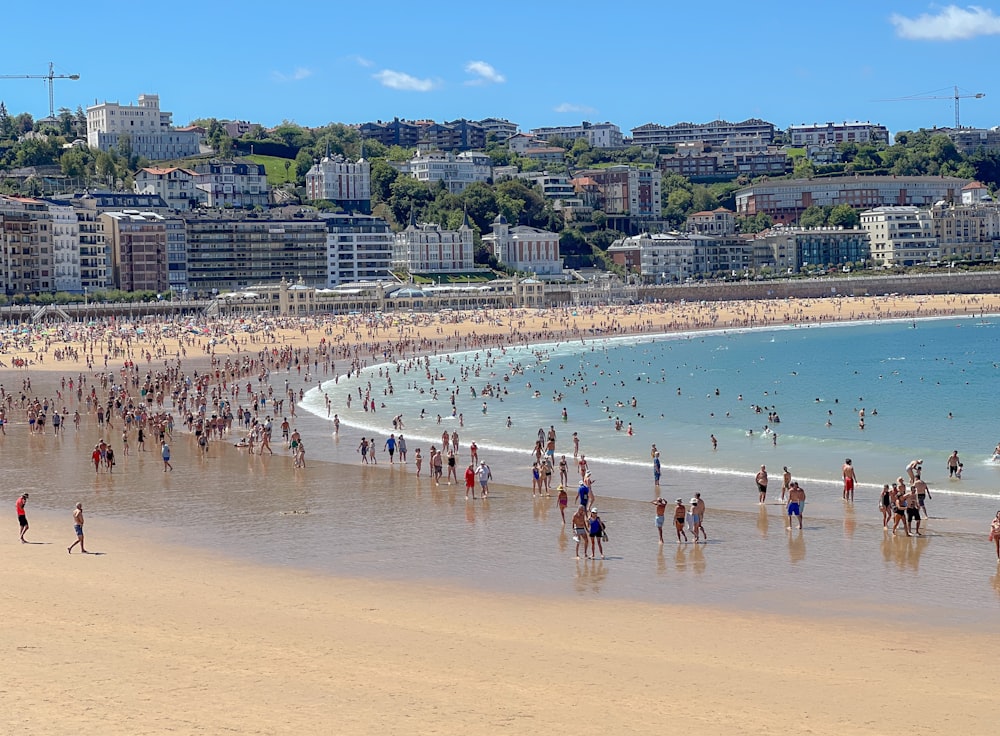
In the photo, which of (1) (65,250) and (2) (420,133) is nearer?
(1) (65,250)

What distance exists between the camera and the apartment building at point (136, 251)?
10581 centimetres

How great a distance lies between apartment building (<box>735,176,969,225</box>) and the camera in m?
157

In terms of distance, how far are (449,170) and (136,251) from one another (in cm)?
5419

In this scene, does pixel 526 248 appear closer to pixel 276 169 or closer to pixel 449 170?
pixel 449 170

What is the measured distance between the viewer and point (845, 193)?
515ft

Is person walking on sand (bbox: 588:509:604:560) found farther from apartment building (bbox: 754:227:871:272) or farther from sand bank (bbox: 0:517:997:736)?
apartment building (bbox: 754:227:871:272)

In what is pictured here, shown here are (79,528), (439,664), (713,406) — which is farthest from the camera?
(713,406)

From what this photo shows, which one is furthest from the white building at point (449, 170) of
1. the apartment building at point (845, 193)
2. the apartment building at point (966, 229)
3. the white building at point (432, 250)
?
the apartment building at point (966, 229)

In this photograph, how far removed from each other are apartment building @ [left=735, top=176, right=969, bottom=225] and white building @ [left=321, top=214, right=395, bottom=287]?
5553cm

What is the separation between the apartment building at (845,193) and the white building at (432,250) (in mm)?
47452

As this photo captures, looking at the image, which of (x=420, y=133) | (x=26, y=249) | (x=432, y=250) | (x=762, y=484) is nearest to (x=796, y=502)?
(x=762, y=484)

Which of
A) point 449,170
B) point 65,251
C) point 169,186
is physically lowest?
point 65,251

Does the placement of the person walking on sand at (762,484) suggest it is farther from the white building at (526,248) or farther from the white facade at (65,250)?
the white building at (526,248)

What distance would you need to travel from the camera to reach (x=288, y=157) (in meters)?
160
